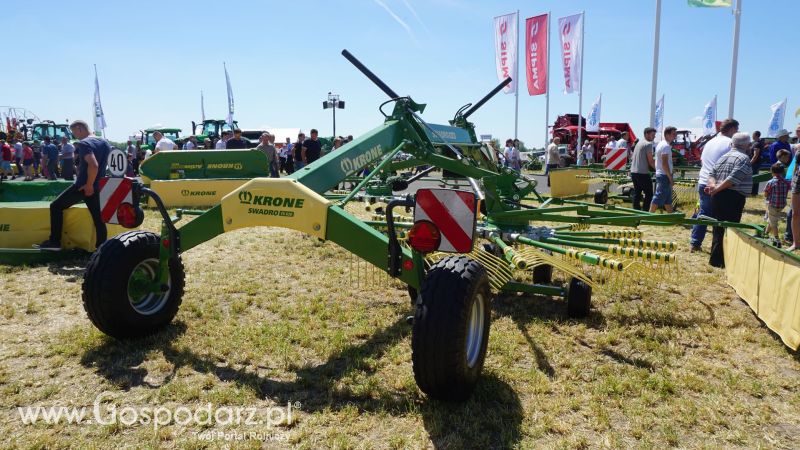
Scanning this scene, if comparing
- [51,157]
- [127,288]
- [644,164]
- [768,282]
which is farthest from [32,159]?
[768,282]

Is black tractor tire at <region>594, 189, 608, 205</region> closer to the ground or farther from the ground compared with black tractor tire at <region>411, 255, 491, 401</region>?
farther from the ground

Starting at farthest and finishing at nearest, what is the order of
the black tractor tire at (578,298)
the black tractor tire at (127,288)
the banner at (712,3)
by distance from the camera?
the banner at (712,3), the black tractor tire at (578,298), the black tractor tire at (127,288)

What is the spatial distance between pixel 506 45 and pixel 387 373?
1981 cm

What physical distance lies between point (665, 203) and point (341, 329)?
6.31 m

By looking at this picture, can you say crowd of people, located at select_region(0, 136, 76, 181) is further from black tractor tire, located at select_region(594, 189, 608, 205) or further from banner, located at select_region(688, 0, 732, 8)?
banner, located at select_region(688, 0, 732, 8)

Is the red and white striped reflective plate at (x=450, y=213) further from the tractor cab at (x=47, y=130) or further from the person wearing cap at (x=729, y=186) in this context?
the tractor cab at (x=47, y=130)

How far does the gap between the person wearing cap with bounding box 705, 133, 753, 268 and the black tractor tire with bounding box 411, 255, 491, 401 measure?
409 cm

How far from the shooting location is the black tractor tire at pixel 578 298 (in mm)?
3973

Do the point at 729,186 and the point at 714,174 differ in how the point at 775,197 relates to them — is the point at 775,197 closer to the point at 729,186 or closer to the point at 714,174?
the point at 714,174

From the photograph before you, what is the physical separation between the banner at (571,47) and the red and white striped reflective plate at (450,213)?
19444 millimetres

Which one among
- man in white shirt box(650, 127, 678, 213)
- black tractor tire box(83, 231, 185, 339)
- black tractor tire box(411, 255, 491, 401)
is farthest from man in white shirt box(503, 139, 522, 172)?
black tractor tire box(411, 255, 491, 401)

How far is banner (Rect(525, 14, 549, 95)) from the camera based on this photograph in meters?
20.0

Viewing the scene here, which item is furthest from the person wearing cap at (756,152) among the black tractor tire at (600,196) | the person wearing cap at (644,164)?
the black tractor tire at (600,196)

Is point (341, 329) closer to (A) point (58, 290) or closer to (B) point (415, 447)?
(B) point (415, 447)
